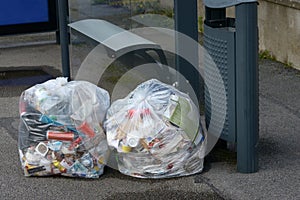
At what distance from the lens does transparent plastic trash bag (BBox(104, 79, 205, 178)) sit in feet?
16.6

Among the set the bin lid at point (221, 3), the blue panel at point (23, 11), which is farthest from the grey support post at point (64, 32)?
the bin lid at point (221, 3)

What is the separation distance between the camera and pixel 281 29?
826 centimetres

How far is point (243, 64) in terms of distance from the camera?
16.3 ft

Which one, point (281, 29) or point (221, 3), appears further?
point (281, 29)

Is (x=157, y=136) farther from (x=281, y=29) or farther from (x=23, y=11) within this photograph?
(x=23, y=11)

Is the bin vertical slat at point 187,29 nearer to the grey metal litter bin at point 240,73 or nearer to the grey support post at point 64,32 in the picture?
the grey metal litter bin at point 240,73

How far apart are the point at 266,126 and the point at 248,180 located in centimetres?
125

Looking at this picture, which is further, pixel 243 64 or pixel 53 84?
pixel 53 84

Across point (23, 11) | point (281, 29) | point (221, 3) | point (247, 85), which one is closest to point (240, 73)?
point (247, 85)

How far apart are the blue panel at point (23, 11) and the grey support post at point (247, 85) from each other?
506cm

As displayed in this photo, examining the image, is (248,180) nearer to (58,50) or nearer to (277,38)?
(277,38)

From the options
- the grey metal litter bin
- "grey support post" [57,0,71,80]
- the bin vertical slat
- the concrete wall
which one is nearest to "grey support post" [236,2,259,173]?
the grey metal litter bin

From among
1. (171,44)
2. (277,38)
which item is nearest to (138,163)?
(171,44)

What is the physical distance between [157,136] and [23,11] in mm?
4965
